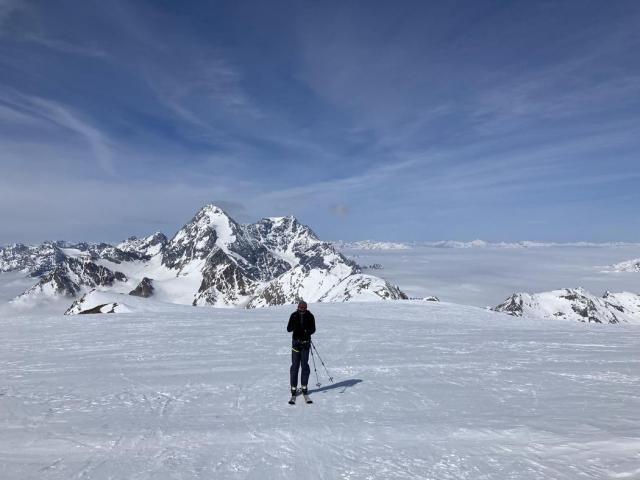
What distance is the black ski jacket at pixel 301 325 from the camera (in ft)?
40.5

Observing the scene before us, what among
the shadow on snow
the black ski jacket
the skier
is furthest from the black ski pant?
the shadow on snow

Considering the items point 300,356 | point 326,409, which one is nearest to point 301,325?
point 300,356

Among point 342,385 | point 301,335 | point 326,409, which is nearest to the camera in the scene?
point 326,409

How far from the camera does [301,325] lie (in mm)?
12391

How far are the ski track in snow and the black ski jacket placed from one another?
1.95 meters

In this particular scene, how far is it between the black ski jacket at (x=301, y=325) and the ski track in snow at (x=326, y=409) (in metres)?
1.95

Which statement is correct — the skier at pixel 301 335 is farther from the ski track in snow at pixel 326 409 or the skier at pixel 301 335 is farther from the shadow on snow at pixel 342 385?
the shadow on snow at pixel 342 385

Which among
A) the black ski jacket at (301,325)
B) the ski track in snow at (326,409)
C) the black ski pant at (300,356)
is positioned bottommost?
the ski track in snow at (326,409)

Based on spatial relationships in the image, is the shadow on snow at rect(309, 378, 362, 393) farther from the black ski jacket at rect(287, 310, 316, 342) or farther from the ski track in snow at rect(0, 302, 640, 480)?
the black ski jacket at rect(287, 310, 316, 342)

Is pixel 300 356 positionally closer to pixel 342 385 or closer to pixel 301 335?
pixel 301 335

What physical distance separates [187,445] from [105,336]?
57.6ft

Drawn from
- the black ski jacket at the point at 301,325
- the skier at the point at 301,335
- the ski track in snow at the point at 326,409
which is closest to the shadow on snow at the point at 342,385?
the ski track in snow at the point at 326,409

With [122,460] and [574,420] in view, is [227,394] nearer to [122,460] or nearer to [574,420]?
[122,460]

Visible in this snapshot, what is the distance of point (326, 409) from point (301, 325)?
252cm
